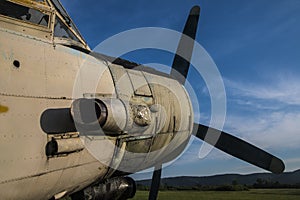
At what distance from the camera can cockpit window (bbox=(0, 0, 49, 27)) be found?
4.74 metres

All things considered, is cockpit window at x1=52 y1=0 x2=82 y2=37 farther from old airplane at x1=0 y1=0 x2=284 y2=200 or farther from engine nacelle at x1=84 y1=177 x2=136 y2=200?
engine nacelle at x1=84 y1=177 x2=136 y2=200

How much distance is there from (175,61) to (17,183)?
652cm

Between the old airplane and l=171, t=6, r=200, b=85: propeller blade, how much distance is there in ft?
7.92

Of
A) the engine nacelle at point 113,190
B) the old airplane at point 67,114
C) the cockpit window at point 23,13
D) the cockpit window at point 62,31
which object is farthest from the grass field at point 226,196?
the cockpit window at point 23,13

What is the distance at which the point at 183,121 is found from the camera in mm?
6879

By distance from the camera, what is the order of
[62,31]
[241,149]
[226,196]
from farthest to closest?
[226,196]
[241,149]
[62,31]

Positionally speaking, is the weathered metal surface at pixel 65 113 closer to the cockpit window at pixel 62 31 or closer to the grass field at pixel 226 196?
the cockpit window at pixel 62 31

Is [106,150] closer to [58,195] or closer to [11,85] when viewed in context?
[58,195]

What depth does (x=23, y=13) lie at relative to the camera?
497cm

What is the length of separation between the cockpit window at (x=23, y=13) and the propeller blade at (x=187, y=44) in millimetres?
4630

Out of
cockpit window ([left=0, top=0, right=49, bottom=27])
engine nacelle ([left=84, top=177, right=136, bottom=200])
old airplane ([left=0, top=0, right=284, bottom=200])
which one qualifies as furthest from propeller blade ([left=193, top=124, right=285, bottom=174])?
cockpit window ([left=0, top=0, right=49, bottom=27])

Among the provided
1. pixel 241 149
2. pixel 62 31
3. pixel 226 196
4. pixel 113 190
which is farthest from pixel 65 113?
pixel 226 196

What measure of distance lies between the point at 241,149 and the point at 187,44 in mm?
3540

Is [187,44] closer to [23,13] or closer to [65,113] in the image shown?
[23,13]
